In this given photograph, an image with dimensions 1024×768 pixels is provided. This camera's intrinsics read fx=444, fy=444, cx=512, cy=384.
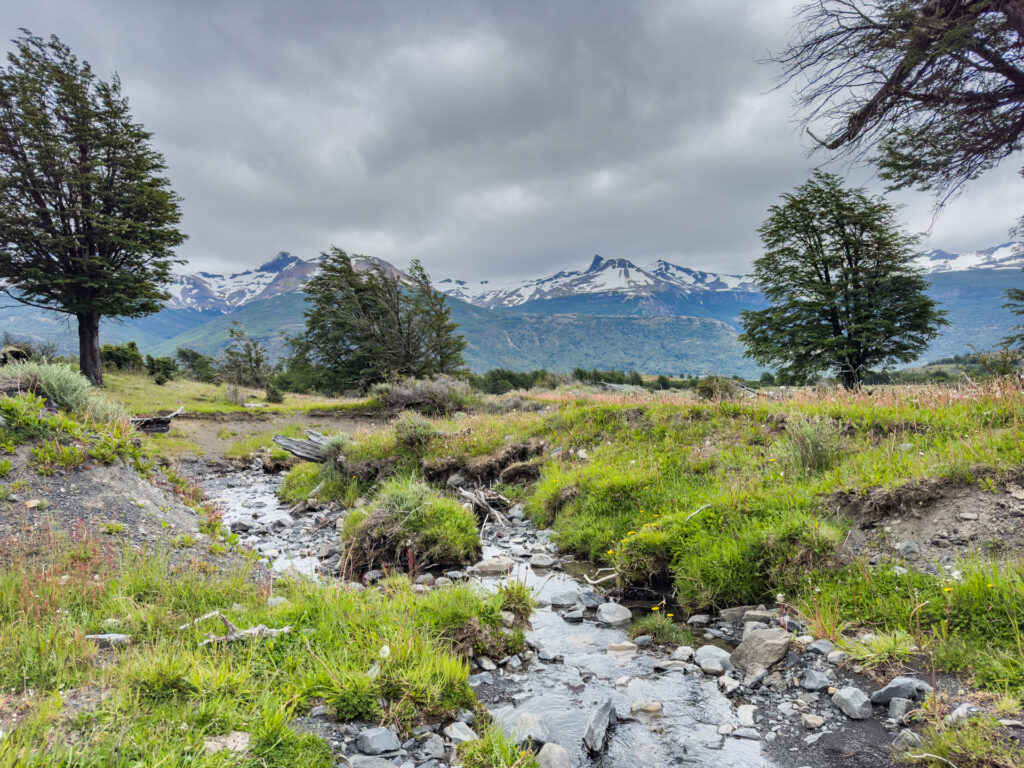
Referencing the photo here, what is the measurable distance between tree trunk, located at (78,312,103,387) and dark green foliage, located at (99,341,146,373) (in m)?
15.9

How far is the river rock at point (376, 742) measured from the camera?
3.24 meters

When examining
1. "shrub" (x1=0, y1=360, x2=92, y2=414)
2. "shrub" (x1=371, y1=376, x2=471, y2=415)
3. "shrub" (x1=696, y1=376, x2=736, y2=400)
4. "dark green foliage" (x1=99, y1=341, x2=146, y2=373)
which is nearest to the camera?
"shrub" (x1=0, y1=360, x2=92, y2=414)

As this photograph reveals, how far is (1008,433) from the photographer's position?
5867 mm

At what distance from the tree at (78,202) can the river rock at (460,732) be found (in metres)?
31.6

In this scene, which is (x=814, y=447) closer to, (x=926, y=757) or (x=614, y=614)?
(x=614, y=614)

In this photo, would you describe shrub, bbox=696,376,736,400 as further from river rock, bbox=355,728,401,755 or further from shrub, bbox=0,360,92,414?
shrub, bbox=0,360,92,414

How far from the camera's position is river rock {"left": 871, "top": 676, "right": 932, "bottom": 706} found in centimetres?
352

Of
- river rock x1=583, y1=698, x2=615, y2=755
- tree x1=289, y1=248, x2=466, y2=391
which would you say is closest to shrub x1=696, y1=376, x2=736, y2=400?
river rock x1=583, y1=698, x2=615, y2=755

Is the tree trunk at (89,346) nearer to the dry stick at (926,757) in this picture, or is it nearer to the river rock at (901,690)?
the river rock at (901,690)

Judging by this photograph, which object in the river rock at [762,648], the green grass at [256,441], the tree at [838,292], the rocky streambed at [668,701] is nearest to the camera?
the rocky streambed at [668,701]

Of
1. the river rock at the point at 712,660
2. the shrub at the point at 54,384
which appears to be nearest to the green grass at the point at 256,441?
the shrub at the point at 54,384

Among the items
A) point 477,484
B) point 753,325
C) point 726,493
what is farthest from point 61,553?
point 753,325

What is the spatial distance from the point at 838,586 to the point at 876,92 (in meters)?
11.3

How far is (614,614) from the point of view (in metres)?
5.92
